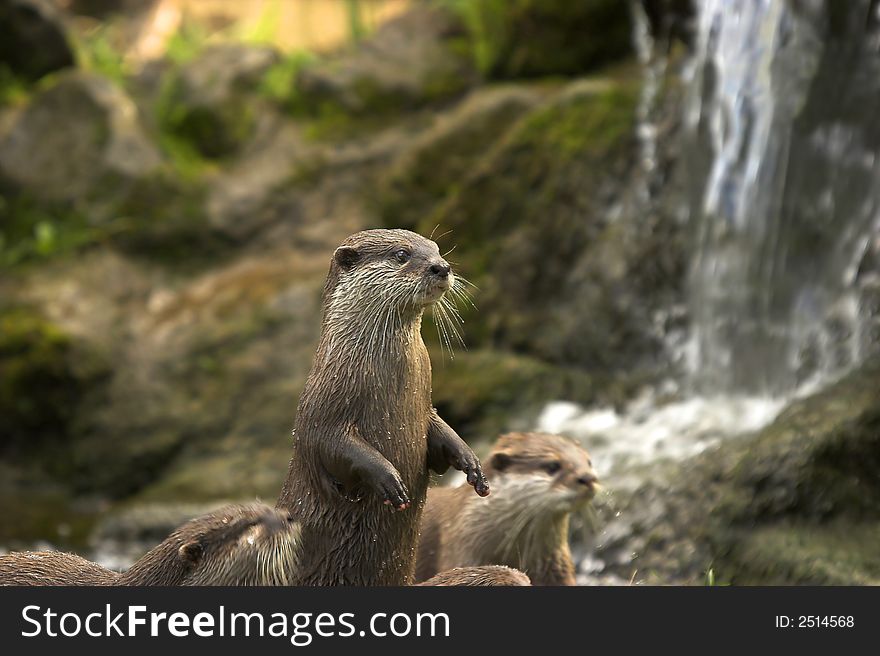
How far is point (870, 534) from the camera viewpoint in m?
4.43

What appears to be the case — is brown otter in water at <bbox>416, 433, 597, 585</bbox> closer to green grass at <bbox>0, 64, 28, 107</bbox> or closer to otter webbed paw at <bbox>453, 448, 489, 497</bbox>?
otter webbed paw at <bbox>453, 448, 489, 497</bbox>

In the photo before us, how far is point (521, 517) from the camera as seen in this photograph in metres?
4.16

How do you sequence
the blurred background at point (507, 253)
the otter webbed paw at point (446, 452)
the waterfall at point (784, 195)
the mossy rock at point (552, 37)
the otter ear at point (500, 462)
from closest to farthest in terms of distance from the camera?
the otter webbed paw at point (446, 452) < the otter ear at point (500, 462) < the blurred background at point (507, 253) < the waterfall at point (784, 195) < the mossy rock at point (552, 37)

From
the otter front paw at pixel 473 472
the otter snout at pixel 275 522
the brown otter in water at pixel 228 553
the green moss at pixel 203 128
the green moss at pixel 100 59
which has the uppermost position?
the green moss at pixel 100 59

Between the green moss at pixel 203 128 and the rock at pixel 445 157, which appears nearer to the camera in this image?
the rock at pixel 445 157

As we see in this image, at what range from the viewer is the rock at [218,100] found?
32.3 feet

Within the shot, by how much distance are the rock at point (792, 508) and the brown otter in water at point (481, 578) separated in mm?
1336

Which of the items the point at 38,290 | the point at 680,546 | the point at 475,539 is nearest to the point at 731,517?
the point at 680,546

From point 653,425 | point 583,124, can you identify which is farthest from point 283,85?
point 653,425

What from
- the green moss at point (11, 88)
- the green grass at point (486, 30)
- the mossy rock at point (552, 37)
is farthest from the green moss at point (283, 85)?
the green moss at point (11, 88)

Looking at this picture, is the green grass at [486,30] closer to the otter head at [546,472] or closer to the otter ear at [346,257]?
the otter head at [546,472]

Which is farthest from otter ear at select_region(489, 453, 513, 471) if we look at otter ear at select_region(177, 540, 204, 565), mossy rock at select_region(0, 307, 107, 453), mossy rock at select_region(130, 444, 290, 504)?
mossy rock at select_region(0, 307, 107, 453)

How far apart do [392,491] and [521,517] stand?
101 centimetres

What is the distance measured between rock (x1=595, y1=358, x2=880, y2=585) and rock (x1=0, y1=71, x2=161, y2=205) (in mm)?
5600
